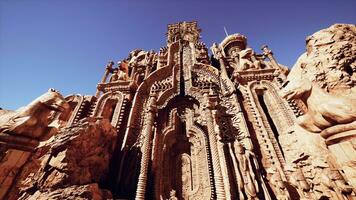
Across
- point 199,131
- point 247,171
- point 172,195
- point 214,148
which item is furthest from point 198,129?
point 172,195

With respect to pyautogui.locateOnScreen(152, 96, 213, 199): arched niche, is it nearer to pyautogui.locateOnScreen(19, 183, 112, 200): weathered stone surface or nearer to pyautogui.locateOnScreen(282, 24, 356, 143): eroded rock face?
pyautogui.locateOnScreen(19, 183, 112, 200): weathered stone surface

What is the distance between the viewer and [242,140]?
9578 mm

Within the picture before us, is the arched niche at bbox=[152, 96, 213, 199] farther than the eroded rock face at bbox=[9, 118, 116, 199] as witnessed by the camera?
Yes

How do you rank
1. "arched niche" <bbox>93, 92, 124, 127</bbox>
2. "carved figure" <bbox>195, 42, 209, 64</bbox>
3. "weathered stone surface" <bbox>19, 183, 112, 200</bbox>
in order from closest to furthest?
"weathered stone surface" <bbox>19, 183, 112, 200</bbox> < "arched niche" <bbox>93, 92, 124, 127</bbox> < "carved figure" <bbox>195, 42, 209, 64</bbox>

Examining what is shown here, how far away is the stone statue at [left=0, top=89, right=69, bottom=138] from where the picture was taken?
12.5 feet

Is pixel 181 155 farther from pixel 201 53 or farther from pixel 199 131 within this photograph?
pixel 201 53

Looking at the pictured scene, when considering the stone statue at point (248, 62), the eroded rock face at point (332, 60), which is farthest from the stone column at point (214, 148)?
the eroded rock face at point (332, 60)

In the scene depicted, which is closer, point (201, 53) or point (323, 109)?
point (323, 109)

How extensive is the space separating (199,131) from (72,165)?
6966 millimetres

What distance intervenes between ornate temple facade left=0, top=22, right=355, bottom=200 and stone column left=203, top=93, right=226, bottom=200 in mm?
46

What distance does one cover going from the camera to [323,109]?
7.91ft

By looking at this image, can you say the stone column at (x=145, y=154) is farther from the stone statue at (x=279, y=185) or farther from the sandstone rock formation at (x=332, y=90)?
the sandstone rock formation at (x=332, y=90)

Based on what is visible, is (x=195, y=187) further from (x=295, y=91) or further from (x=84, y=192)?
(x=295, y=91)

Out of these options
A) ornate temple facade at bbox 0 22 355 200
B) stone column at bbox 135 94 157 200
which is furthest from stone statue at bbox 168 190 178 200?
stone column at bbox 135 94 157 200
